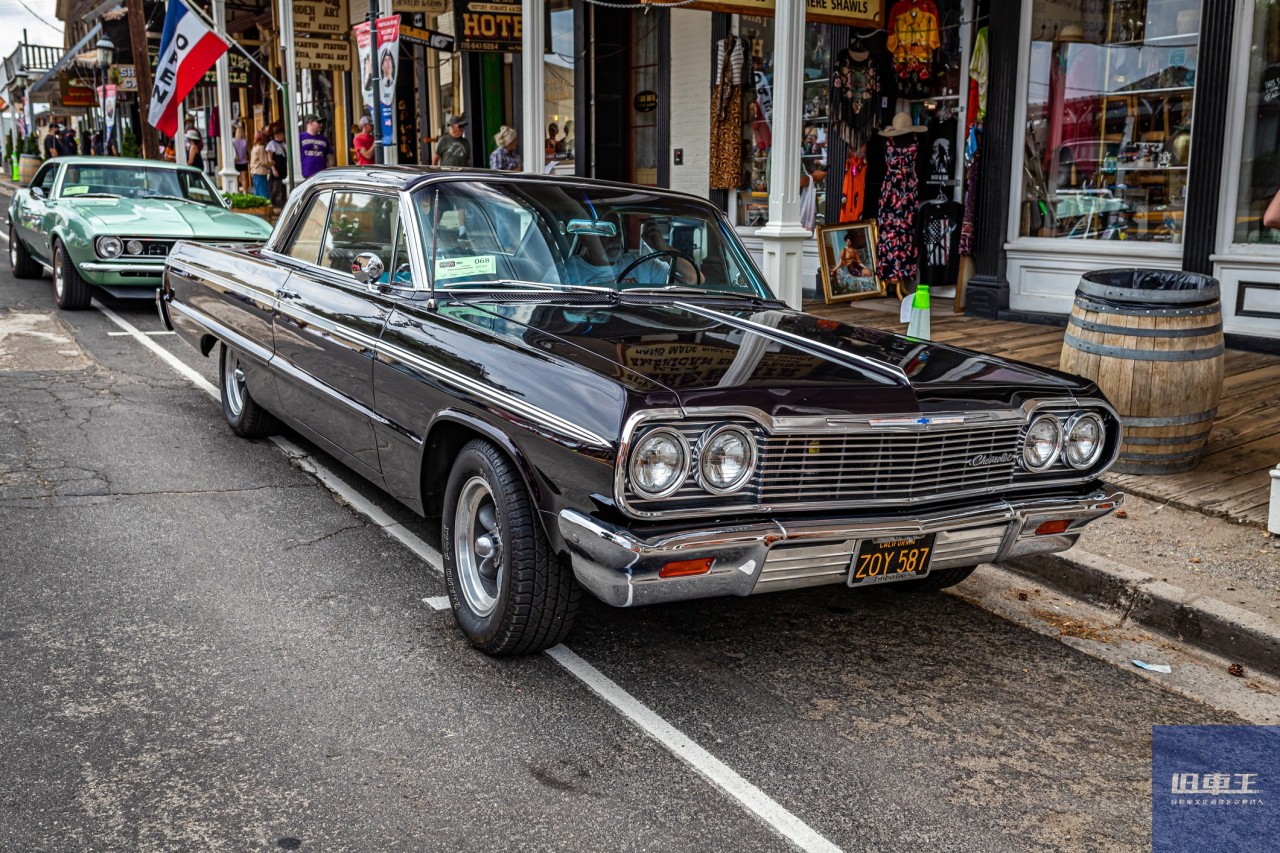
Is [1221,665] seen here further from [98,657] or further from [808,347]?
[98,657]

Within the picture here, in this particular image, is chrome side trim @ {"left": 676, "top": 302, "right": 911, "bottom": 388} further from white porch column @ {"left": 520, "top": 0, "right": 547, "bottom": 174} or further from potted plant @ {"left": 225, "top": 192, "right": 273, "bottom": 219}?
potted plant @ {"left": 225, "top": 192, "right": 273, "bottom": 219}

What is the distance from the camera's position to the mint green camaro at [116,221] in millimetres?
11133

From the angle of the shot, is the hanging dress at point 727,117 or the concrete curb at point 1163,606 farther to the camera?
the hanging dress at point 727,117

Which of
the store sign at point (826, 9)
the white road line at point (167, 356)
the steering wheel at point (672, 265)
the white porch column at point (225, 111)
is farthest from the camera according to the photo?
the white porch column at point (225, 111)

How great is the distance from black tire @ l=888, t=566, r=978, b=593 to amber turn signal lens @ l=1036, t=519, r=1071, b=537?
0.64 metres

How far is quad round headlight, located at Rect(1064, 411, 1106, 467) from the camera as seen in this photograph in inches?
159

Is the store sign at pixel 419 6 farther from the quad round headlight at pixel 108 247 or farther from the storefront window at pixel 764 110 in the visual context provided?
the quad round headlight at pixel 108 247

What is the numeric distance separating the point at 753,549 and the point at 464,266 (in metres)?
1.91

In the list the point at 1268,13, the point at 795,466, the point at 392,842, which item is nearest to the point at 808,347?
the point at 795,466

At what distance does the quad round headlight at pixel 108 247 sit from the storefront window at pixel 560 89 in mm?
7130

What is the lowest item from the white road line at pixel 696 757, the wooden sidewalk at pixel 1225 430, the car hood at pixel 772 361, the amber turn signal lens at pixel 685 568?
the white road line at pixel 696 757

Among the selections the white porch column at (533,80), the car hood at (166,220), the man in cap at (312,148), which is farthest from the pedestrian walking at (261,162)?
the white porch column at (533,80)

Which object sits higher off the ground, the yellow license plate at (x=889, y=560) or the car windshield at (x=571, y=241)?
the car windshield at (x=571, y=241)

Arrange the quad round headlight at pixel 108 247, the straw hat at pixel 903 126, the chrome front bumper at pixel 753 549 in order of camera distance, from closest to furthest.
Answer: the chrome front bumper at pixel 753 549
the quad round headlight at pixel 108 247
the straw hat at pixel 903 126
